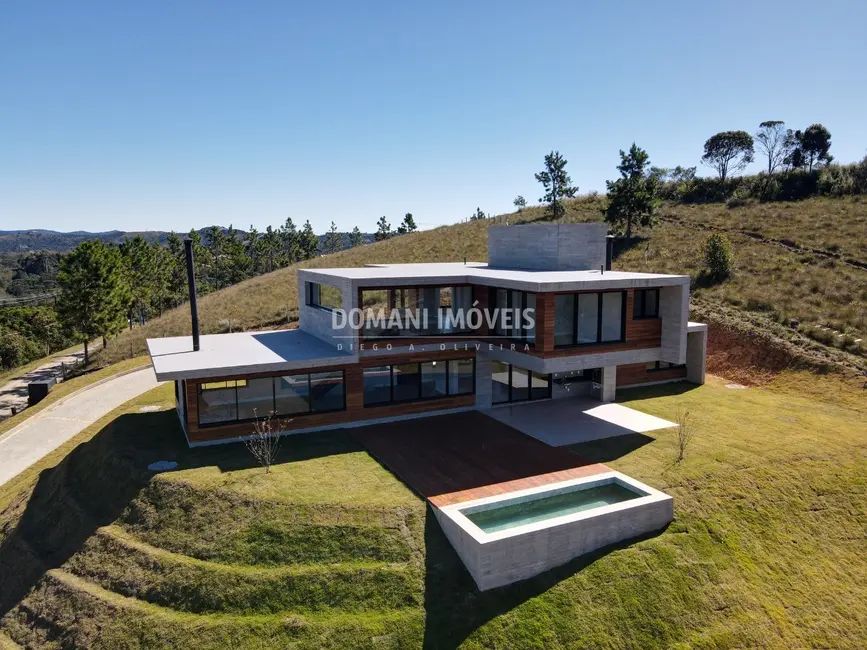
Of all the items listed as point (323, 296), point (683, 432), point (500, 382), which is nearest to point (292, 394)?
point (323, 296)

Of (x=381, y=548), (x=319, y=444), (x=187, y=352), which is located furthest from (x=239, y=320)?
(x=381, y=548)

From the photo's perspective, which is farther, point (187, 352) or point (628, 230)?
point (628, 230)

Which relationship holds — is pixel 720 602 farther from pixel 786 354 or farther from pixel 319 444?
pixel 786 354

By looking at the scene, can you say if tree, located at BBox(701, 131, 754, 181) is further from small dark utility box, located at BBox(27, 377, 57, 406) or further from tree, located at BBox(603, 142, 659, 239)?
small dark utility box, located at BBox(27, 377, 57, 406)

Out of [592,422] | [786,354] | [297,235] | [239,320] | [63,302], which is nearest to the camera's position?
[592,422]

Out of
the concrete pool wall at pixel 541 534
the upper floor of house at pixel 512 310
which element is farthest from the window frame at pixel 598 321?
the concrete pool wall at pixel 541 534

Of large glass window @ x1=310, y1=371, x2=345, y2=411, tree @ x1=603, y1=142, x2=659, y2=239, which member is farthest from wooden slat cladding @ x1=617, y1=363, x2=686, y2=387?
tree @ x1=603, y1=142, x2=659, y2=239

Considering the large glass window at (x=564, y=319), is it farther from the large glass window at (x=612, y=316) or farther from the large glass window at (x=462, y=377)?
the large glass window at (x=462, y=377)
